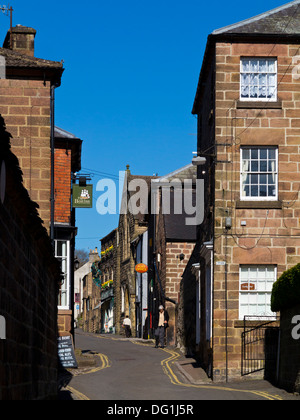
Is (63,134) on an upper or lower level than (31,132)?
upper

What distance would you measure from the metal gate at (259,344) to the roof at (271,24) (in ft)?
28.2

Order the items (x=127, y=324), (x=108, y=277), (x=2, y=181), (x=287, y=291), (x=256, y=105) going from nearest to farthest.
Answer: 1. (x=2, y=181)
2. (x=287, y=291)
3. (x=256, y=105)
4. (x=127, y=324)
5. (x=108, y=277)

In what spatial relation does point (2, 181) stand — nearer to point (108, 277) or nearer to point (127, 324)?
point (127, 324)

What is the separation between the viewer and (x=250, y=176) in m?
23.4

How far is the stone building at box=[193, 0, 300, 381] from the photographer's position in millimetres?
22938

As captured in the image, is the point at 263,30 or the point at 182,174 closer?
the point at 263,30

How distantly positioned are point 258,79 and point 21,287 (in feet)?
50.4

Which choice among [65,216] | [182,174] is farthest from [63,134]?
[182,174]

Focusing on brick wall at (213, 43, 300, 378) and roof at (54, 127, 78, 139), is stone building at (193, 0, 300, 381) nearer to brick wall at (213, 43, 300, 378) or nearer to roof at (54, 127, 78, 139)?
brick wall at (213, 43, 300, 378)

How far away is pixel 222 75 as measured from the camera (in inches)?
923

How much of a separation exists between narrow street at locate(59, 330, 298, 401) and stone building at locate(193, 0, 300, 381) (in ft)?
6.09

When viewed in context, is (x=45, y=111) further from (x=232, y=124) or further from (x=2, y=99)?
(x=232, y=124)

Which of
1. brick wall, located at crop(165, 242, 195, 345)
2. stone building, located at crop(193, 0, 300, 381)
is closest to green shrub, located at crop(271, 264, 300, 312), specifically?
stone building, located at crop(193, 0, 300, 381)

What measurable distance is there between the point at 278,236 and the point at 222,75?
5.12 m
